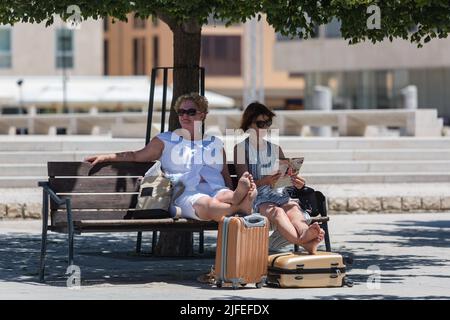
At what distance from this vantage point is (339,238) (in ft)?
54.2

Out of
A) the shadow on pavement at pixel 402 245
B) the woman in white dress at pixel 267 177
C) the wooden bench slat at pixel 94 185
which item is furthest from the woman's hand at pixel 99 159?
the shadow on pavement at pixel 402 245

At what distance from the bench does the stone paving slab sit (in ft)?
1.35

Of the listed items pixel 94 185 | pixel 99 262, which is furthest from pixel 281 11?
pixel 99 262

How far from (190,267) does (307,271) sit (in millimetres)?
1851

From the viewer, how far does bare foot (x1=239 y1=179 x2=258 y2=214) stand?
11719 millimetres

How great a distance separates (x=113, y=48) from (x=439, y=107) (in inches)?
1163

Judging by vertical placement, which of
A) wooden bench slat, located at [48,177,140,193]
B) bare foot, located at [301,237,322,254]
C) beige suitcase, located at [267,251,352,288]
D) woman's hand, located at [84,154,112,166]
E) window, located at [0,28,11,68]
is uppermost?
window, located at [0,28,11,68]

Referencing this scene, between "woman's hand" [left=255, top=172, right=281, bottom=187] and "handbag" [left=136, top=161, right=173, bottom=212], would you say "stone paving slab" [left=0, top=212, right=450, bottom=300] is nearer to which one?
"handbag" [left=136, top=161, right=173, bottom=212]

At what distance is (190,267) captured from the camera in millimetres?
13141

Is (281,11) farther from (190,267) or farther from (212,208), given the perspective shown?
(190,267)

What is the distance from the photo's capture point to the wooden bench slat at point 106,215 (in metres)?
12.2

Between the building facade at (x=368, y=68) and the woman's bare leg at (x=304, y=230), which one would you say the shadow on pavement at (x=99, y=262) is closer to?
the woman's bare leg at (x=304, y=230)

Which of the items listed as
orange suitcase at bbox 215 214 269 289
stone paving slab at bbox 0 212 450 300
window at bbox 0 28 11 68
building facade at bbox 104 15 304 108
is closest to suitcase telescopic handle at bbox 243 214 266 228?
orange suitcase at bbox 215 214 269 289

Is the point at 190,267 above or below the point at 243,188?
below
